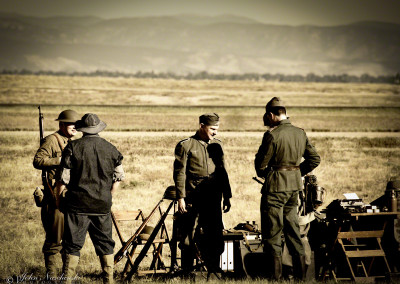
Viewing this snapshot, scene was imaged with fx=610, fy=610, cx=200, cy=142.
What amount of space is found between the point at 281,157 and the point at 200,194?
1102 millimetres

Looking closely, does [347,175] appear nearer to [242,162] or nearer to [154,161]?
[242,162]

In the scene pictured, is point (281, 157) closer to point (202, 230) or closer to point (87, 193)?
point (202, 230)

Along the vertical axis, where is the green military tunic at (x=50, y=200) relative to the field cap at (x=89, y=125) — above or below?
below

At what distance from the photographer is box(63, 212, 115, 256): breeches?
638 centimetres

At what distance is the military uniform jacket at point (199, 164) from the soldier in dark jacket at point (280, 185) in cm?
63

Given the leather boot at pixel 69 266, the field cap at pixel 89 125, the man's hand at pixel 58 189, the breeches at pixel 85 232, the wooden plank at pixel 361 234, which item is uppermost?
the field cap at pixel 89 125

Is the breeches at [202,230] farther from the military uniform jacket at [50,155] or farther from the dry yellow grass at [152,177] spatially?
the military uniform jacket at [50,155]

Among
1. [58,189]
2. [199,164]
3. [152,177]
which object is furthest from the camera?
[152,177]

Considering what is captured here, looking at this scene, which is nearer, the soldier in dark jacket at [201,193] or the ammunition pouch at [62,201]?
the ammunition pouch at [62,201]

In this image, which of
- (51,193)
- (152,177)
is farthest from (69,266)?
(152,177)

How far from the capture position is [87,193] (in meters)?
6.41

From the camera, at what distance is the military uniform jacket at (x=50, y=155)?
283 inches

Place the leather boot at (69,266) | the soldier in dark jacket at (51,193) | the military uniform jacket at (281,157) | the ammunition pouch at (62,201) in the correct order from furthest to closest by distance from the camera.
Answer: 1. the soldier in dark jacket at (51,193)
2. the military uniform jacket at (281,157)
3. the ammunition pouch at (62,201)
4. the leather boot at (69,266)

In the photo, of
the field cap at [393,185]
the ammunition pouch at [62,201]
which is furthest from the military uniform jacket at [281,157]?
the ammunition pouch at [62,201]
